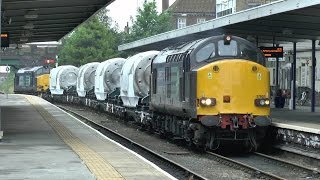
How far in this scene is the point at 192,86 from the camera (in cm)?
1544

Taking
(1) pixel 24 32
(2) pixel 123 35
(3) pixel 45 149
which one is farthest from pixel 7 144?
(2) pixel 123 35

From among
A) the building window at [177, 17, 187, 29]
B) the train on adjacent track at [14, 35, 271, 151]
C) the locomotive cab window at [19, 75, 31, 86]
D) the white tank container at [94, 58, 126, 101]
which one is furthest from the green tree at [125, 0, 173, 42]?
the train on adjacent track at [14, 35, 271, 151]

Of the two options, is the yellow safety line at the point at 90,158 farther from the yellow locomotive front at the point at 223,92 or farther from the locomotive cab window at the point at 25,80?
the locomotive cab window at the point at 25,80

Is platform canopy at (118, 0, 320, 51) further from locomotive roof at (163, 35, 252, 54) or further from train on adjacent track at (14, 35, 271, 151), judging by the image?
train on adjacent track at (14, 35, 271, 151)

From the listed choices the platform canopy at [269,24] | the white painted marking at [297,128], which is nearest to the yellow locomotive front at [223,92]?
the white painted marking at [297,128]

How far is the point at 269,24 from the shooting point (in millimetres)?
22516

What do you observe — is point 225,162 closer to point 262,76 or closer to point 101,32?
point 262,76

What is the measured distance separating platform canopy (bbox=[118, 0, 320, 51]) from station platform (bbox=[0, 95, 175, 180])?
6681mm

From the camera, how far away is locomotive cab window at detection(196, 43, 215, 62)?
1582 cm

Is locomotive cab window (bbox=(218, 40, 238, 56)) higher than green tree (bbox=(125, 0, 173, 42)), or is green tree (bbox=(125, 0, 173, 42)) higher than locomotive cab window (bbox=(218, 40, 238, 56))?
green tree (bbox=(125, 0, 173, 42))

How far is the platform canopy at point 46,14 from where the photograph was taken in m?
21.0

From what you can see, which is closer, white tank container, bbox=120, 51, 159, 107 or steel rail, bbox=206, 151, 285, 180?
steel rail, bbox=206, 151, 285, 180

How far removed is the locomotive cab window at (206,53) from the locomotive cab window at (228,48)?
7.9 inches

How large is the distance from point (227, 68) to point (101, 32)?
186 feet
